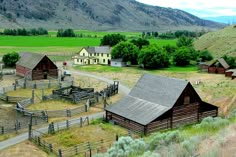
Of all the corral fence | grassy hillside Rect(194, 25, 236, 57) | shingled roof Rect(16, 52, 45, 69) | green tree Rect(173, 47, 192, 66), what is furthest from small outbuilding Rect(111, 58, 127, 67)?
the corral fence

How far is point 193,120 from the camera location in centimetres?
3172

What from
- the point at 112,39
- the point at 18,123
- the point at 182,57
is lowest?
the point at 18,123

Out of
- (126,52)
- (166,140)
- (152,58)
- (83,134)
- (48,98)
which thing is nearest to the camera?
(166,140)

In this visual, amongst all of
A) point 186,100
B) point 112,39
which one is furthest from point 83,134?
point 112,39

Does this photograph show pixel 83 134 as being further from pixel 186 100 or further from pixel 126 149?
pixel 186 100

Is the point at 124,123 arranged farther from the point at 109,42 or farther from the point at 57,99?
the point at 109,42

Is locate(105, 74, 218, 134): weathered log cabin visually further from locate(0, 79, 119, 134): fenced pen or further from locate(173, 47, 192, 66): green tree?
locate(173, 47, 192, 66): green tree

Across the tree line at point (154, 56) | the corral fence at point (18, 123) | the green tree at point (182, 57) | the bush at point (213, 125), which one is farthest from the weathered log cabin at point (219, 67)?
the bush at point (213, 125)

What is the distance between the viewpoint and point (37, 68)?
53438 mm

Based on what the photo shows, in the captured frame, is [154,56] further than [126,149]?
Yes

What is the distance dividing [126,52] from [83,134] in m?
46.5

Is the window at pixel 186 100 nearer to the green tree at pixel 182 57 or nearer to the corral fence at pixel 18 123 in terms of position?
the corral fence at pixel 18 123

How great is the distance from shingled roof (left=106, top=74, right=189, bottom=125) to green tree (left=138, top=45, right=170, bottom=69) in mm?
35106

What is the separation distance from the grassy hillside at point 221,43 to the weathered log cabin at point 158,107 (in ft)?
186
